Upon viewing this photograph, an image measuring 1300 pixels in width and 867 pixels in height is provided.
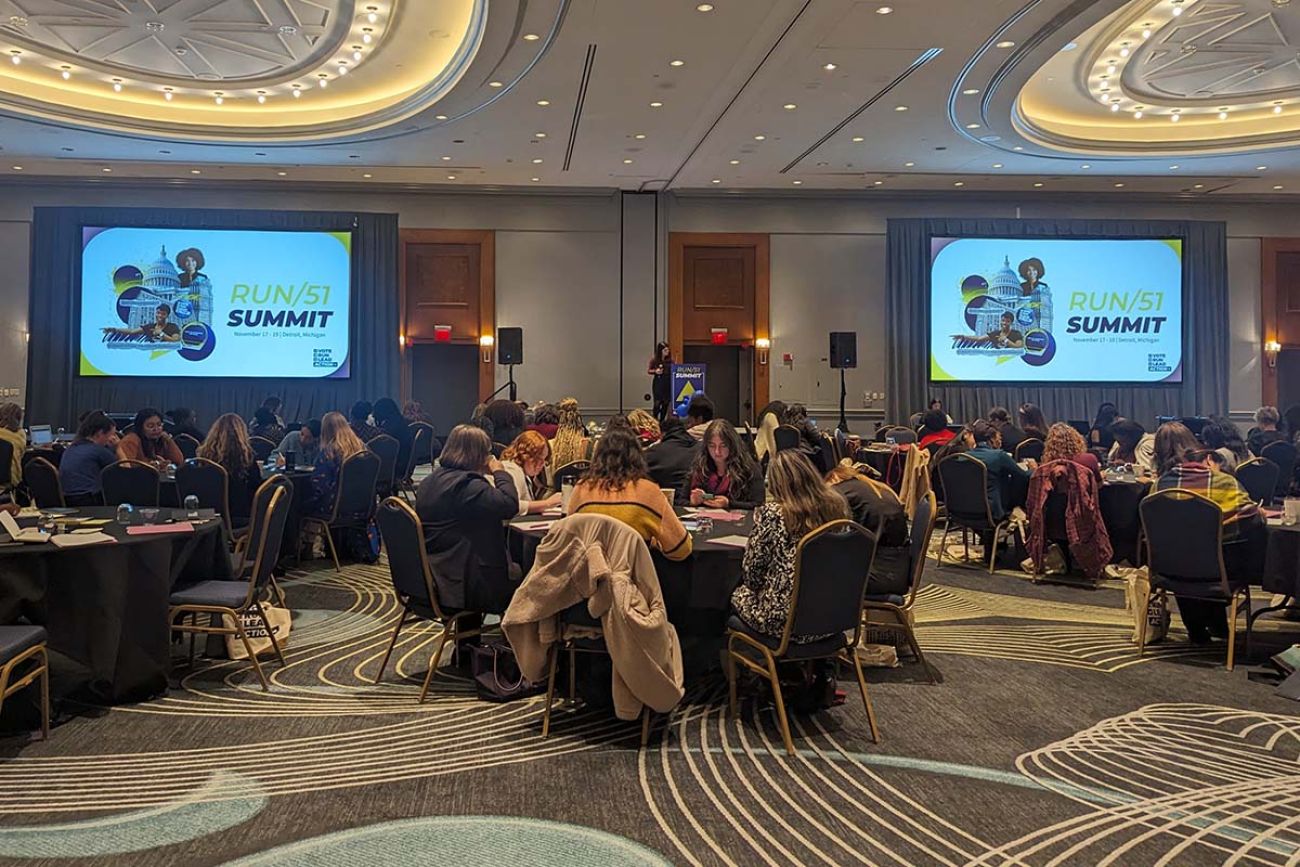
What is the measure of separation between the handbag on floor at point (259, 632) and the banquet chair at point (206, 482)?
0.91m

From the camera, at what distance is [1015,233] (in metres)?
15.7

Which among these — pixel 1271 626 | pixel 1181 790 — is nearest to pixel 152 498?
pixel 1181 790

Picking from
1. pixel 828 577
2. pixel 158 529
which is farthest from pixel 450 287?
pixel 828 577

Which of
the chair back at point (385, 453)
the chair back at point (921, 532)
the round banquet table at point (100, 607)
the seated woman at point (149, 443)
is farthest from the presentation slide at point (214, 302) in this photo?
the chair back at point (921, 532)

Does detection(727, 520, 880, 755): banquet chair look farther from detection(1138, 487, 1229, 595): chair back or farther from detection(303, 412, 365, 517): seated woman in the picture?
detection(303, 412, 365, 517): seated woman

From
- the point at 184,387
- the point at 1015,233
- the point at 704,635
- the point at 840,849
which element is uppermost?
the point at 1015,233

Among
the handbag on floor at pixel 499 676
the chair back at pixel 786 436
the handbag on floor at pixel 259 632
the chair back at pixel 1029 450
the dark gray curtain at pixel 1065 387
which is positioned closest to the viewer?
the handbag on floor at pixel 499 676

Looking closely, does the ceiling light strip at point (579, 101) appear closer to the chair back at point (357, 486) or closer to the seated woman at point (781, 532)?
the chair back at point (357, 486)

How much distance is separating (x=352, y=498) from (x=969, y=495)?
15.8 ft

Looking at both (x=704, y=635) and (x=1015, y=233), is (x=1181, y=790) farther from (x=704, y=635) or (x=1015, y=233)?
(x=1015, y=233)

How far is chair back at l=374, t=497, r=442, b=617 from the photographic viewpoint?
440 centimetres

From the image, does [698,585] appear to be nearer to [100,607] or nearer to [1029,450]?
[100,607]

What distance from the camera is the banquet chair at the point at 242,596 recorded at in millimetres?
4484

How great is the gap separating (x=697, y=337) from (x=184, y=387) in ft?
25.8
